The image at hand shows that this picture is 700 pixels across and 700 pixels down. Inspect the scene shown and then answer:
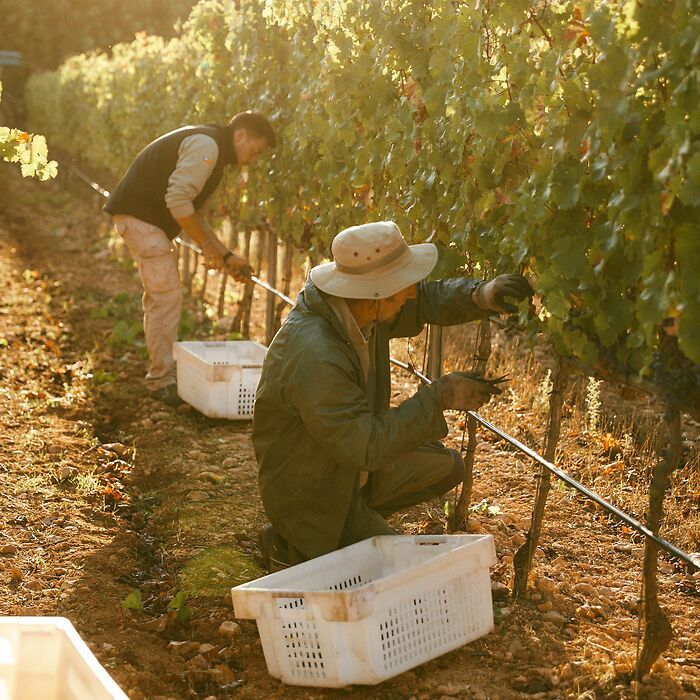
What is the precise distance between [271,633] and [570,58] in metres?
2.16

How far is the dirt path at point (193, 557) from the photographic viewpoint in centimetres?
347

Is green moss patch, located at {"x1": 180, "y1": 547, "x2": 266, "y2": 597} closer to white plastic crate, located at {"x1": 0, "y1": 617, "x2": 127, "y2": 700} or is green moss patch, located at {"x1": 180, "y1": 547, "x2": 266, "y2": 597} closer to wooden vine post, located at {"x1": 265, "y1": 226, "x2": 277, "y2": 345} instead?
white plastic crate, located at {"x1": 0, "y1": 617, "x2": 127, "y2": 700}

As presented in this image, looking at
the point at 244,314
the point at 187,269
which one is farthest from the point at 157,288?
the point at 187,269

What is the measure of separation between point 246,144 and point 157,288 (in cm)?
116

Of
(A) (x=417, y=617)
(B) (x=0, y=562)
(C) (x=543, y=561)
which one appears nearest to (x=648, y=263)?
(A) (x=417, y=617)

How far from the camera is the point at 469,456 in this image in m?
4.57

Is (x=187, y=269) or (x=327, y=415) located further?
(x=187, y=269)

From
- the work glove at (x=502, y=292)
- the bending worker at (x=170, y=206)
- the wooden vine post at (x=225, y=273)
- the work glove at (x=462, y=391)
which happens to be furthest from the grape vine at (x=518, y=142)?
the wooden vine post at (x=225, y=273)

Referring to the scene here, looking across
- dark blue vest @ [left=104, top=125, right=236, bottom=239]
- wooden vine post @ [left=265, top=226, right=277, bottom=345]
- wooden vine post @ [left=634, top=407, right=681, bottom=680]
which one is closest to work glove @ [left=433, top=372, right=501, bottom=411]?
wooden vine post @ [left=634, top=407, right=681, bottom=680]

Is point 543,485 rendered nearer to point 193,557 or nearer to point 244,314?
point 193,557

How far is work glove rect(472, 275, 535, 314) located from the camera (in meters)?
3.77

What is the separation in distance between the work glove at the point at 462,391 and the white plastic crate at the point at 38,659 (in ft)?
5.50

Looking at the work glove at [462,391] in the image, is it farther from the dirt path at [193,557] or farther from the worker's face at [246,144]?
the worker's face at [246,144]

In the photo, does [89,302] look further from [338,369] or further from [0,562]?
[338,369]
